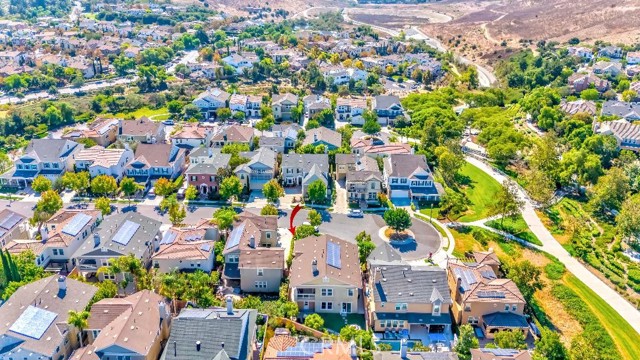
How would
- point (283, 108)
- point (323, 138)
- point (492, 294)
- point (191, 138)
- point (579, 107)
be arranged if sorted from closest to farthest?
point (492, 294) → point (323, 138) → point (191, 138) → point (579, 107) → point (283, 108)

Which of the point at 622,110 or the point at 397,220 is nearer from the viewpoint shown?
the point at 397,220

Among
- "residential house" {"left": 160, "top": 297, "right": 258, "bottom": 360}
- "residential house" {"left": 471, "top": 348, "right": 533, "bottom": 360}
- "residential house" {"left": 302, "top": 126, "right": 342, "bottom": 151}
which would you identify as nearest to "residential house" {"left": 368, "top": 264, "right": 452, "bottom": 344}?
"residential house" {"left": 471, "top": 348, "right": 533, "bottom": 360}

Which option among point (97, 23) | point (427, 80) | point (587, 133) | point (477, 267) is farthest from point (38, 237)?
point (97, 23)

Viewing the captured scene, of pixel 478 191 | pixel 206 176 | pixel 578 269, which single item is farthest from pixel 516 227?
pixel 206 176

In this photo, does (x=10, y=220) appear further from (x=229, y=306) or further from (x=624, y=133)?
(x=624, y=133)

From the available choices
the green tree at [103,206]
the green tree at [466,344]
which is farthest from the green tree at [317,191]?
the green tree at [466,344]

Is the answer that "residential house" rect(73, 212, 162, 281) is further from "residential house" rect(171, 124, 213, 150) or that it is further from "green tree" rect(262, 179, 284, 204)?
"residential house" rect(171, 124, 213, 150)

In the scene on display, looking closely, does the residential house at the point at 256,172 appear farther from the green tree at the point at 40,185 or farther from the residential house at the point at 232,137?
the green tree at the point at 40,185
